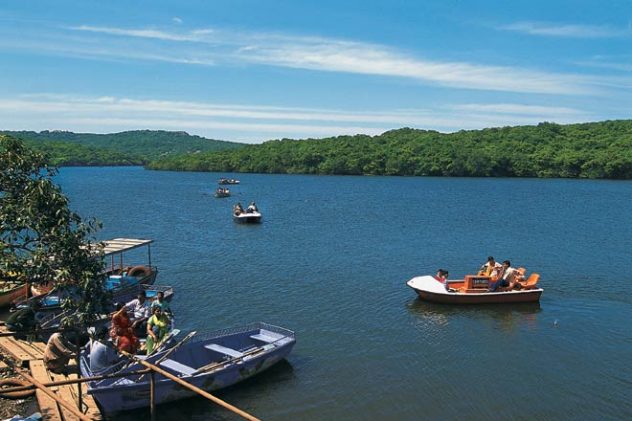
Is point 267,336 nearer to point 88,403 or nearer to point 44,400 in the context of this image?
point 88,403

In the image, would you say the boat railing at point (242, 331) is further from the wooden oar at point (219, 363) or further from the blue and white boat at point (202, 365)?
the wooden oar at point (219, 363)

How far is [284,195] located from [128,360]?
77.0 m

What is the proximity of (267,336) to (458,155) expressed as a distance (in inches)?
5080

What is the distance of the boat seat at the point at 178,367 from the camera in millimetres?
16688

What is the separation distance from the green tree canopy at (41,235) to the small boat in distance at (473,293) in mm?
15502

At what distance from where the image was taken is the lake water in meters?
17.5

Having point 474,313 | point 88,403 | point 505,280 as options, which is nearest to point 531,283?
point 505,280

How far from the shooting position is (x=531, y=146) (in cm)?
14775

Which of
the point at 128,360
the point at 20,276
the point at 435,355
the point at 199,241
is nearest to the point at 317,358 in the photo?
the point at 435,355

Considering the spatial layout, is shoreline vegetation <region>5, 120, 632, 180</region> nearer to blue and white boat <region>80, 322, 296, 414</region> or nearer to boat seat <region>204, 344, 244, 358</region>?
blue and white boat <region>80, 322, 296, 414</region>

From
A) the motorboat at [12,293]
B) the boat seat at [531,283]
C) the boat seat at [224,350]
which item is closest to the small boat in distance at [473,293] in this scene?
the boat seat at [531,283]

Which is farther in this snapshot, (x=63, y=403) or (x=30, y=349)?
(x=30, y=349)

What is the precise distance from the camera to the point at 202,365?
18516 mm

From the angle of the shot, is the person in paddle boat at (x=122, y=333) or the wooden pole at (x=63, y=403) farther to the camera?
the person in paddle boat at (x=122, y=333)
